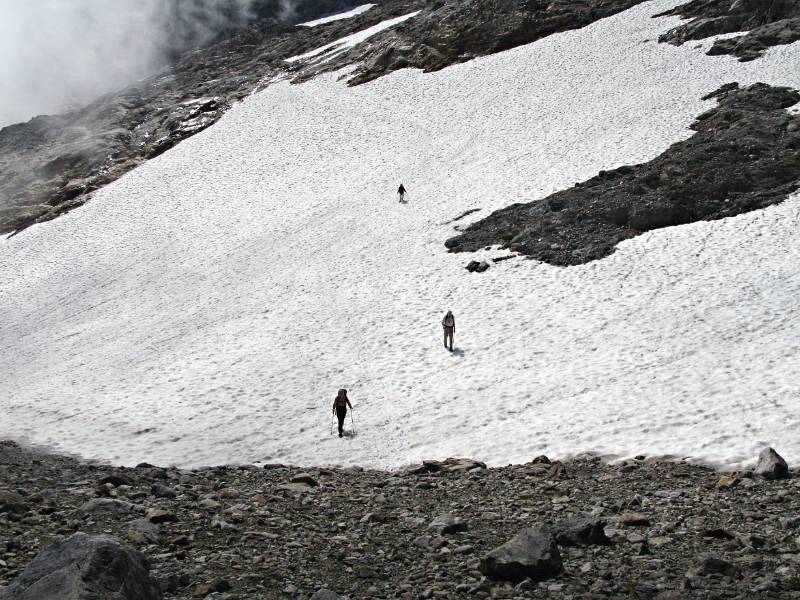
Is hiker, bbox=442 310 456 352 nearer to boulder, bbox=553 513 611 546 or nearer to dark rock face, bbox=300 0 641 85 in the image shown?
boulder, bbox=553 513 611 546

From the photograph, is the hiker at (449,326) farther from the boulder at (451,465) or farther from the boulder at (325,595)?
the boulder at (325,595)

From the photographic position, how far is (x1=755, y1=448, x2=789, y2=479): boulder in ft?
34.5

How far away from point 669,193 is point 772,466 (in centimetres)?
1811

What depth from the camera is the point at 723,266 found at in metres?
21.6

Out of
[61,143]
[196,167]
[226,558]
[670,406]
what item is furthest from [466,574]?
[61,143]

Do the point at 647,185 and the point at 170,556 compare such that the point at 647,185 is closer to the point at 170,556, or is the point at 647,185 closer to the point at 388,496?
the point at 388,496

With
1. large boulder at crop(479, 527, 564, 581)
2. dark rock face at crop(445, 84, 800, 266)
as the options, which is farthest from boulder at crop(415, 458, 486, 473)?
dark rock face at crop(445, 84, 800, 266)

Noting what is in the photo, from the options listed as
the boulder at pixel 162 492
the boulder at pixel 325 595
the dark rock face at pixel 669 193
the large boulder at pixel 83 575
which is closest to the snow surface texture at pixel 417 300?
the dark rock face at pixel 669 193

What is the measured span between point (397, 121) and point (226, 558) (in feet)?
141

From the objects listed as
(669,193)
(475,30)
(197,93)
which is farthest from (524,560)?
(197,93)

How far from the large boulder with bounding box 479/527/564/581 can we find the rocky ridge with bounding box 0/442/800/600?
0.02 meters

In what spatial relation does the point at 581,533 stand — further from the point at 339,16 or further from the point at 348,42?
the point at 339,16

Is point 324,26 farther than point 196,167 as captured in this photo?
Yes

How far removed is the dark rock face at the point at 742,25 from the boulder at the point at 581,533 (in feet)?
122
